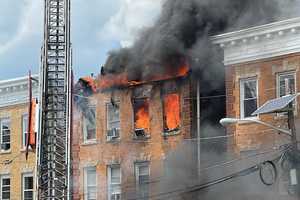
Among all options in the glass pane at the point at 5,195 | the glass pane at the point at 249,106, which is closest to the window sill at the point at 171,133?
the glass pane at the point at 249,106

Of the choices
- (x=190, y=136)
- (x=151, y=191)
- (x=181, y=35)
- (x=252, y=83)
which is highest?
(x=181, y=35)

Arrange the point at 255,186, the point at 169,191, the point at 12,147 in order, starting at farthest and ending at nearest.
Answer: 1. the point at 12,147
2. the point at 169,191
3. the point at 255,186

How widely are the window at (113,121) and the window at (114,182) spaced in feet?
4.05

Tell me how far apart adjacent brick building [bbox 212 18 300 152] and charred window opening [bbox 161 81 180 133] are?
217 cm

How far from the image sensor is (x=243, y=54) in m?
25.2

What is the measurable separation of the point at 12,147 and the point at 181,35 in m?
10.0

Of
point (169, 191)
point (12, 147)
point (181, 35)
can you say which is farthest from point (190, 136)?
point (12, 147)

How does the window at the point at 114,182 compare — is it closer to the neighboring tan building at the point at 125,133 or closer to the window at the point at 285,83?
the neighboring tan building at the point at 125,133

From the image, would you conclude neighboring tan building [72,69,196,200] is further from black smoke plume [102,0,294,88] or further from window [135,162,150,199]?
black smoke plume [102,0,294,88]

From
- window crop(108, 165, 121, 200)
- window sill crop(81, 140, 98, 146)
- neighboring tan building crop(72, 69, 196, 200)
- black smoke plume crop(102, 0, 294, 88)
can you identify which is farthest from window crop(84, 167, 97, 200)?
black smoke plume crop(102, 0, 294, 88)

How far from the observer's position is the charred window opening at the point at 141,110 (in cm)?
2758

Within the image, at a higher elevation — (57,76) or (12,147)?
(57,76)

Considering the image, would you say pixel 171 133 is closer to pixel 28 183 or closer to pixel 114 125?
pixel 114 125

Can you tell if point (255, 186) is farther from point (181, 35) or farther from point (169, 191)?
point (181, 35)
